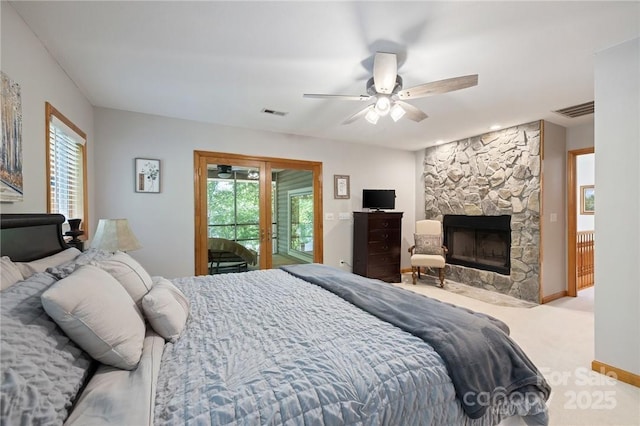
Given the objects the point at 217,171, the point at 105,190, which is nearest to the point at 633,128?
the point at 217,171

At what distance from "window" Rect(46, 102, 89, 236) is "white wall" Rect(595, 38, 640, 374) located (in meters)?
4.26

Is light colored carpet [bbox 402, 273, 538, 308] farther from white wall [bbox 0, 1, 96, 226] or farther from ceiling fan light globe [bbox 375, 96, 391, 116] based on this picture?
white wall [bbox 0, 1, 96, 226]

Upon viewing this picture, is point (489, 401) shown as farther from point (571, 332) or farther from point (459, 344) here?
point (571, 332)

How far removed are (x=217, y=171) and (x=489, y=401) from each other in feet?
12.9

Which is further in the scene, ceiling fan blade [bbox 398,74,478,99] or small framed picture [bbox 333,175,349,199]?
small framed picture [bbox 333,175,349,199]

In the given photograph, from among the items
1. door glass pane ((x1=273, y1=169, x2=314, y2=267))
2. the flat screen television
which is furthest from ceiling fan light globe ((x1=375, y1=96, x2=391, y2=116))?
the flat screen television

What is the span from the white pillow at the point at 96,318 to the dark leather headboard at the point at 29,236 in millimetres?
632

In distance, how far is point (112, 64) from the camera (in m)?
2.36

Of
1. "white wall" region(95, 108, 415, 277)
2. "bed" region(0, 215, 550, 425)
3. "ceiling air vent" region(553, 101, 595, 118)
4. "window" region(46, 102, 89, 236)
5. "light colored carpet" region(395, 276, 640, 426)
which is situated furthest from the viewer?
"white wall" region(95, 108, 415, 277)

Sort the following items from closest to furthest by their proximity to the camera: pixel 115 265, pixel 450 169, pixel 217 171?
pixel 115 265 < pixel 217 171 < pixel 450 169

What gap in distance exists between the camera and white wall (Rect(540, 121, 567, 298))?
3.88 m

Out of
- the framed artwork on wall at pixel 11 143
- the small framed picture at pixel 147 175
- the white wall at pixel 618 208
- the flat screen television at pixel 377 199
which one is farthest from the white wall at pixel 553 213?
the framed artwork on wall at pixel 11 143

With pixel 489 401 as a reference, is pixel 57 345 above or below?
above

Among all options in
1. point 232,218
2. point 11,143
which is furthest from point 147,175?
point 11,143
